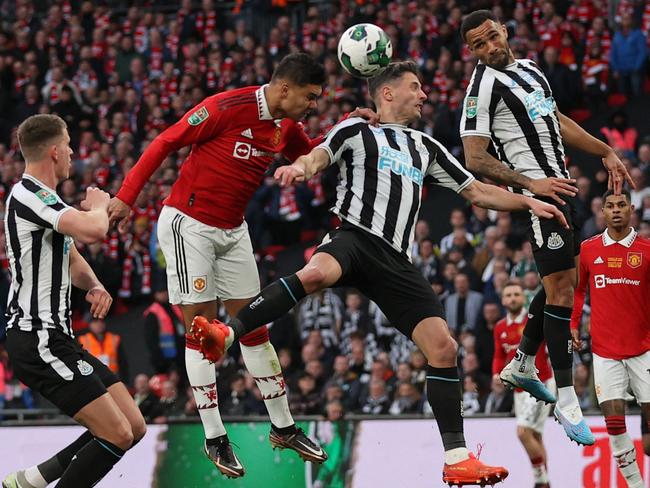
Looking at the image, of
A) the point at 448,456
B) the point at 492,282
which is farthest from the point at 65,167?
the point at 492,282

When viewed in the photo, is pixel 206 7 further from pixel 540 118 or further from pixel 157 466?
pixel 540 118

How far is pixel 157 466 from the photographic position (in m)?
13.0

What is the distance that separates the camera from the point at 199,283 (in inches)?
359

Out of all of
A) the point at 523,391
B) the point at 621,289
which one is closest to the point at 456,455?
the point at 621,289

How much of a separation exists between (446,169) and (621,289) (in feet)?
10.1

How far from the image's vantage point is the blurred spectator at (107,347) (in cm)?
1645

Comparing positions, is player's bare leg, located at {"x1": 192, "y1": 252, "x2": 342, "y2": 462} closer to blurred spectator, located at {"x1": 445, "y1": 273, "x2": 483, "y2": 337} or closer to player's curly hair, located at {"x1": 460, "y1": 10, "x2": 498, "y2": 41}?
player's curly hair, located at {"x1": 460, "y1": 10, "x2": 498, "y2": 41}

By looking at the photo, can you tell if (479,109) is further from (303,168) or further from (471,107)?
(303,168)

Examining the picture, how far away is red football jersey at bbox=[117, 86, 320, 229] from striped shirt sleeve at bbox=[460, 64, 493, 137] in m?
1.40

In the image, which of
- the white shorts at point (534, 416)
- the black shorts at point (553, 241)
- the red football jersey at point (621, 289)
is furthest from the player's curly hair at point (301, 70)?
the white shorts at point (534, 416)

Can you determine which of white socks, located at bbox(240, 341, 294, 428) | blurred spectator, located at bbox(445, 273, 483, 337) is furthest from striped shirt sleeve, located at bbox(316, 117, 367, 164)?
blurred spectator, located at bbox(445, 273, 483, 337)

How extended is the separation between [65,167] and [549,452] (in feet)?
20.7

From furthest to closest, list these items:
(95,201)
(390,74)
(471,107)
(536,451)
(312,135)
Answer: (312,135) → (536,451) → (471,107) → (390,74) → (95,201)

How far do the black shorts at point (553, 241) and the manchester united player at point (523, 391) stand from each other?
251 centimetres
